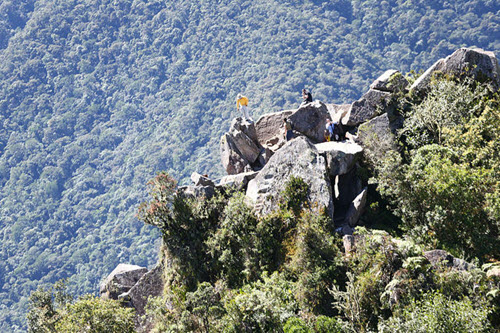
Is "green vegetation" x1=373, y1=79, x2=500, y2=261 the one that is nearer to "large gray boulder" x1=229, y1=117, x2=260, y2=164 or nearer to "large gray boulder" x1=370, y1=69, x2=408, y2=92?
"large gray boulder" x1=370, y1=69, x2=408, y2=92

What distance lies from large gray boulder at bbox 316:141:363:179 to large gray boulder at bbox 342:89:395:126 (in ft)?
8.79

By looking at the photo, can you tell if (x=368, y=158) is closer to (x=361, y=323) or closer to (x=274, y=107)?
(x=361, y=323)

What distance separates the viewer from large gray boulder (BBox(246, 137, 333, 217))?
79.5ft

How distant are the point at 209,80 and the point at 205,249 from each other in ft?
552

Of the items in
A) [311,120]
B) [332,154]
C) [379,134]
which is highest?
[332,154]

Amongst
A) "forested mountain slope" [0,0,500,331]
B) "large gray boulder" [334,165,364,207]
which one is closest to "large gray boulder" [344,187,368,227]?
"large gray boulder" [334,165,364,207]

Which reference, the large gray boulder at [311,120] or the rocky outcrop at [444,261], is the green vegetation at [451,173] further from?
the large gray boulder at [311,120]

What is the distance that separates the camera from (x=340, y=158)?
2539 centimetres

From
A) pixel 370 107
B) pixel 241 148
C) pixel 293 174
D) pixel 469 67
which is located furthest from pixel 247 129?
pixel 469 67

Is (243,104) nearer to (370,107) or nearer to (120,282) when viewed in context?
(370,107)

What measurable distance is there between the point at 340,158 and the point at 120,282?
13.1 m

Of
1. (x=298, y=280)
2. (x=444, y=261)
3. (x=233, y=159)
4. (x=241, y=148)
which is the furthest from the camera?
(x=241, y=148)

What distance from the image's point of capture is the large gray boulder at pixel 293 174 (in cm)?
2423

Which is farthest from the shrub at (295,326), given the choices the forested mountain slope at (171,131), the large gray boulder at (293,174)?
the forested mountain slope at (171,131)
